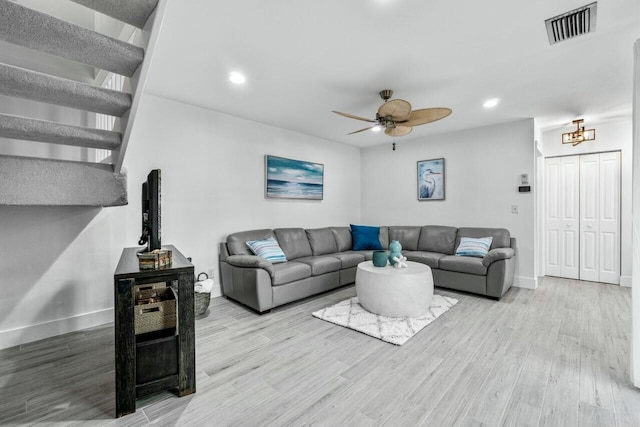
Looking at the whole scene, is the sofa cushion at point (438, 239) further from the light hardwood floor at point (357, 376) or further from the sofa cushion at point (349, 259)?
the light hardwood floor at point (357, 376)

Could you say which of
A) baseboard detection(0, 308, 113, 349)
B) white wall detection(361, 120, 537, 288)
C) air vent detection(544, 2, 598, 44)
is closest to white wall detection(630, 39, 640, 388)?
air vent detection(544, 2, 598, 44)

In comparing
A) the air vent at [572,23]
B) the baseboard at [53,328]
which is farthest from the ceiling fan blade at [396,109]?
the baseboard at [53,328]

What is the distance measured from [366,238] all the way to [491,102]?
2691 millimetres

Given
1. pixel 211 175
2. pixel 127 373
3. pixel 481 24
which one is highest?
pixel 481 24

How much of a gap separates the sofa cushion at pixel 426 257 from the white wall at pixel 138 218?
1.75m


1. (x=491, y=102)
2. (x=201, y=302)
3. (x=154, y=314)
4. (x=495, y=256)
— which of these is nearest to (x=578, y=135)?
(x=491, y=102)

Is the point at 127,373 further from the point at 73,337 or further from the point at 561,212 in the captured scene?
the point at 561,212

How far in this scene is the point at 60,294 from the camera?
2.76 m

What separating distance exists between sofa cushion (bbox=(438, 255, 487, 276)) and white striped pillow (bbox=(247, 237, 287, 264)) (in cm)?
221

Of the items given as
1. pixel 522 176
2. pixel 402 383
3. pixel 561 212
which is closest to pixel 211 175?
pixel 402 383

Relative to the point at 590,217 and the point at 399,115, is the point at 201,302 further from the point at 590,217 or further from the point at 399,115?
the point at 590,217

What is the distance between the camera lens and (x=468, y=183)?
15.7ft

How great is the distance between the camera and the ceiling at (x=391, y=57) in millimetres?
1950

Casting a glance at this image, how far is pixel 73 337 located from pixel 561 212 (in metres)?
6.78
